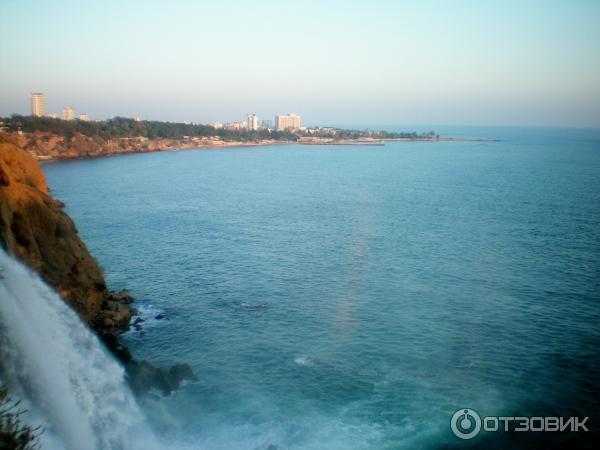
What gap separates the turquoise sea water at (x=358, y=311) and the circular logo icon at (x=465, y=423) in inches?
8.1

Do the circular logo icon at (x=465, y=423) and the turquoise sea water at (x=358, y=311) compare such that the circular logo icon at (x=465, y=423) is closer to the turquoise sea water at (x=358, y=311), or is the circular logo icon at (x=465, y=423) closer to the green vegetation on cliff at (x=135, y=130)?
the turquoise sea water at (x=358, y=311)

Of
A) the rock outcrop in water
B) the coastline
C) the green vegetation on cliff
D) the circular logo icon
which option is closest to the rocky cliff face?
the rock outcrop in water

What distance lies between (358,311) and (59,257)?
1074 centimetres

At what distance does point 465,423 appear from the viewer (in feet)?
43.0

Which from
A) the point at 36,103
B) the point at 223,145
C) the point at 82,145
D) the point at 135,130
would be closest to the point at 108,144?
the point at 82,145

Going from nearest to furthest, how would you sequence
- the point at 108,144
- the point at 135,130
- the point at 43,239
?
the point at 43,239
the point at 108,144
the point at 135,130

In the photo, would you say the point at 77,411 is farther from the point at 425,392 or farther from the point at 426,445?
the point at 425,392

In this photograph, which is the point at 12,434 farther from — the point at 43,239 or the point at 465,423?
the point at 465,423

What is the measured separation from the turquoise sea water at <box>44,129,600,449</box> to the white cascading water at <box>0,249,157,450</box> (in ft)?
3.27

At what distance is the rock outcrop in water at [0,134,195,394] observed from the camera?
14.5 metres

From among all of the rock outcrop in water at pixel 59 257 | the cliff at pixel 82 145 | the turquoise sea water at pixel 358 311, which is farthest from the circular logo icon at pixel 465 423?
the cliff at pixel 82 145

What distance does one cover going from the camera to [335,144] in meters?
140

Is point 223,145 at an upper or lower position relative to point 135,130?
lower

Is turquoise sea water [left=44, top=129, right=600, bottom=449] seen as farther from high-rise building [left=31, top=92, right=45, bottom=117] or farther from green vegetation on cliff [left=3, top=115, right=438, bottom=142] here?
high-rise building [left=31, top=92, right=45, bottom=117]
